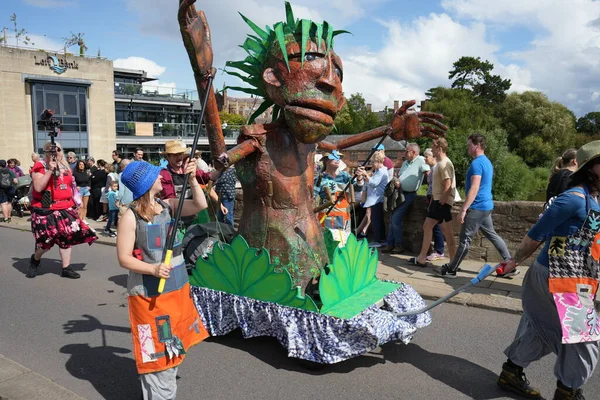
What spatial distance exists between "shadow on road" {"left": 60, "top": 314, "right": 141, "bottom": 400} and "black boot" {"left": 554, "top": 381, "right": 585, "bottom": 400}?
9.13ft

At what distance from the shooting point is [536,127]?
3166cm

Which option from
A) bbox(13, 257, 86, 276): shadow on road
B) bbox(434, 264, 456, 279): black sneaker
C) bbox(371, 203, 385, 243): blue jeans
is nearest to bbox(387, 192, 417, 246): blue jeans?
bbox(371, 203, 385, 243): blue jeans

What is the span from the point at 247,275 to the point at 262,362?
27.9 inches

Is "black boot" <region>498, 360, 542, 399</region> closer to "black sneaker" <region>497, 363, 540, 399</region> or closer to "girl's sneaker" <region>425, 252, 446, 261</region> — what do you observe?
"black sneaker" <region>497, 363, 540, 399</region>

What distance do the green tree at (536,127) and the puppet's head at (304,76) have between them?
30.1m

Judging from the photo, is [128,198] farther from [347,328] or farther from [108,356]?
[347,328]

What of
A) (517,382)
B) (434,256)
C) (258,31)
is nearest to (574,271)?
(517,382)

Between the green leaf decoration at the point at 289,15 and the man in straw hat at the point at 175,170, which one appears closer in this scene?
the green leaf decoration at the point at 289,15

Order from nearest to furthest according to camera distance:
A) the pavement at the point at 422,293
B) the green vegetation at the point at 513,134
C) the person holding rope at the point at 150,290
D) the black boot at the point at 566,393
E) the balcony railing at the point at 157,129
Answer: the person holding rope at the point at 150,290 < the black boot at the point at 566,393 < the pavement at the point at 422,293 < the green vegetation at the point at 513,134 < the balcony railing at the point at 157,129

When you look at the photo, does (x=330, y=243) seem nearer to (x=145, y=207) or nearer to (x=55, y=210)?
(x=145, y=207)

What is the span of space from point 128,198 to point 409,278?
435 cm

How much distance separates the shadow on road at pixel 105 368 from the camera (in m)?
3.50

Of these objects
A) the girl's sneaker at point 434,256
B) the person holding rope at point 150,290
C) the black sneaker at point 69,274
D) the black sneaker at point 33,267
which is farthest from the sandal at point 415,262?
the black sneaker at point 33,267

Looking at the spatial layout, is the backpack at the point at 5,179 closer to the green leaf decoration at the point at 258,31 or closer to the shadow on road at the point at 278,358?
the shadow on road at the point at 278,358
